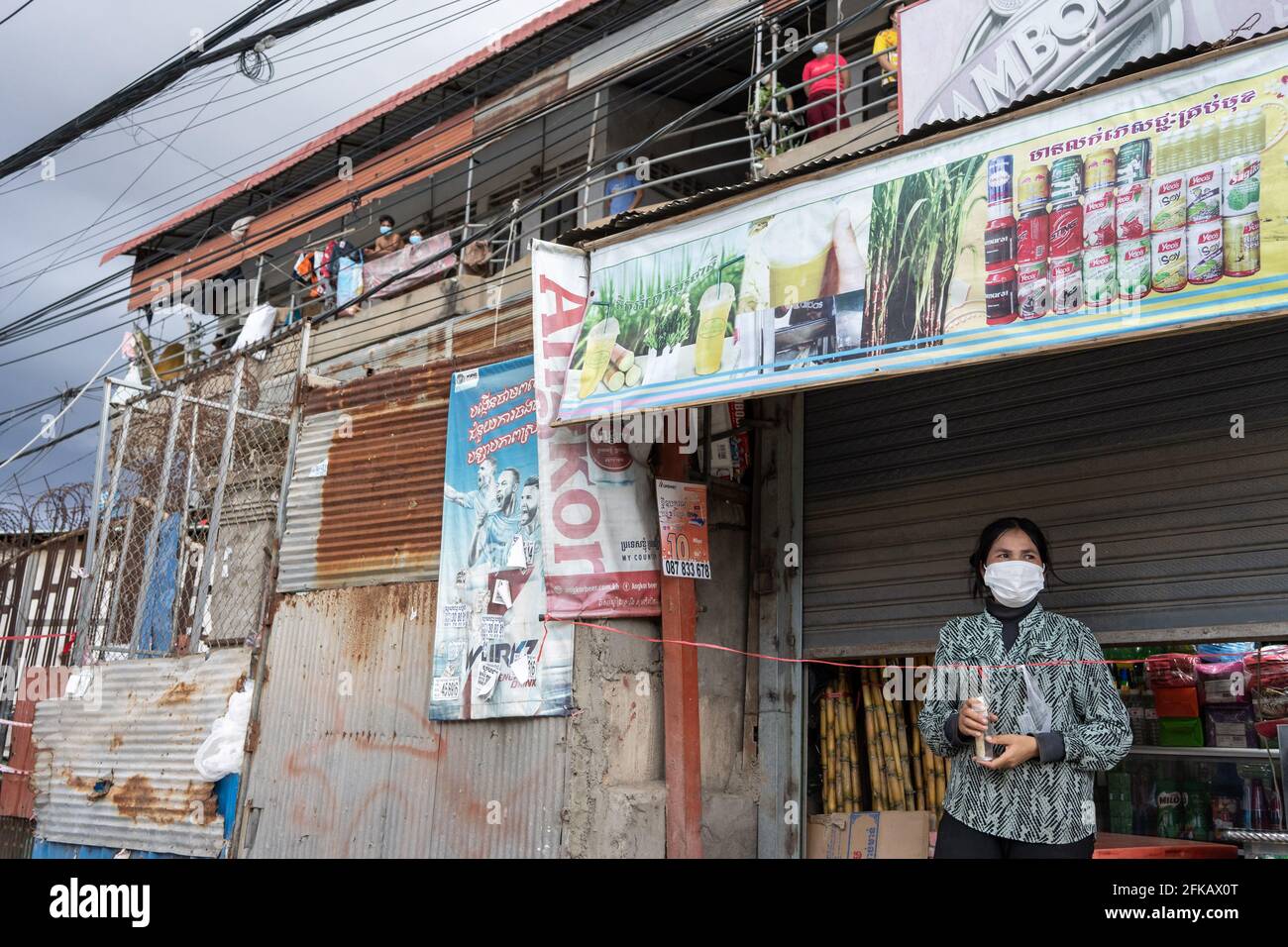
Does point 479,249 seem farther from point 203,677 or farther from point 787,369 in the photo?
point 787,369

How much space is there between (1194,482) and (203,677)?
7178mm

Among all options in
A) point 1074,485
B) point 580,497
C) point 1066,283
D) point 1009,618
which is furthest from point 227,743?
point 1066,283

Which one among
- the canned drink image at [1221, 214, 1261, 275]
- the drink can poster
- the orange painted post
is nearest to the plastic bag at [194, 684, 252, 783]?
the orange painted post

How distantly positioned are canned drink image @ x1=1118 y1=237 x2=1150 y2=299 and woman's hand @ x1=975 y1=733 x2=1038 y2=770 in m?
1.78

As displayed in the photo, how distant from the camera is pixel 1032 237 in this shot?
4.91m

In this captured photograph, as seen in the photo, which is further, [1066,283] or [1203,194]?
[1066,283]

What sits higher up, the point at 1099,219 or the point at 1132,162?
the point at 1132,162

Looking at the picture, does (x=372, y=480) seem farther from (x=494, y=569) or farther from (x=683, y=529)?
(x=683, y=529)

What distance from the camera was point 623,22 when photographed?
38.9 feet

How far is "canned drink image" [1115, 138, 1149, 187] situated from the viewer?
15.4 feet

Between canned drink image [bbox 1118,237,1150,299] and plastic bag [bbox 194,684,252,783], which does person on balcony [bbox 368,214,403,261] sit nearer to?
plastic bag [bbox 194,684,252,783]

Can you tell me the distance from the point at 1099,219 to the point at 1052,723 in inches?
80.3

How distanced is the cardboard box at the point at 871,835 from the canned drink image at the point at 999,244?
11.0 ft

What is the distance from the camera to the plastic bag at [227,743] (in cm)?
858
